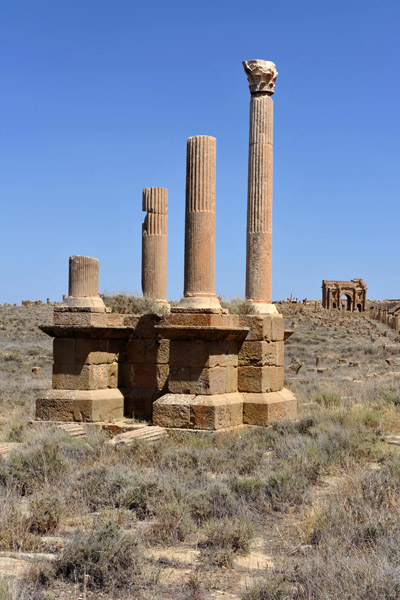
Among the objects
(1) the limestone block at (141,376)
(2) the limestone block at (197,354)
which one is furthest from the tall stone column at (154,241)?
(2) the limestone block at (197,354)

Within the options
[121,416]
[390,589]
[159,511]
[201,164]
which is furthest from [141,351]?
[390,589]

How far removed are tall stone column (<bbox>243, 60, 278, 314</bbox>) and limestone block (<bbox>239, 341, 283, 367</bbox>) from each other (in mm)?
855

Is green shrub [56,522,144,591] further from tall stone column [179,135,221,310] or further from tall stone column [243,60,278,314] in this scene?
tall stone column [243,60,278,314]

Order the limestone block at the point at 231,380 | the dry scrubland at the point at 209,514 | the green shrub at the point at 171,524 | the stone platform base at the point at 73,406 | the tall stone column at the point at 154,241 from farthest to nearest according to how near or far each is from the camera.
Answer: the tall stone column at the point at 154,241 < the stone platform base at the point at 73,406 < the limestone block at the point at 231,380 < the green shrub at the point at 171,524 < the dry scrubland at the point at 209,514

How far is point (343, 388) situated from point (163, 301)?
611 centimetres

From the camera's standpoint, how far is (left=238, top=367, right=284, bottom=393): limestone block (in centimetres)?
1119

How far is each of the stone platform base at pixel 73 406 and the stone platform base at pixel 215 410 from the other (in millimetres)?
1208

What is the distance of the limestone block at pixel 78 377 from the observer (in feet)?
37.1

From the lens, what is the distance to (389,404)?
1277 cm

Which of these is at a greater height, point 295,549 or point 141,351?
point 141,351

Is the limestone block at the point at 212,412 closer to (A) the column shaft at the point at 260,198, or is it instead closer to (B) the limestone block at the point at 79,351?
(B) the limestone block at the point at 79,351

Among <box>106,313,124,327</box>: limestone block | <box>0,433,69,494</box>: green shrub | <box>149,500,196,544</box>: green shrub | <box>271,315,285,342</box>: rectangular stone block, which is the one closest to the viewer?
<box>149,500,196,544</box>: green shrub

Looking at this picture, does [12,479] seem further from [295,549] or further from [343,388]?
[343,388]

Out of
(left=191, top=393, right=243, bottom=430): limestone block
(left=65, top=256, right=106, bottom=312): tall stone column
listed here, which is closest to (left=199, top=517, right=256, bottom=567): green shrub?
(left=191, top=393, right=243, bottom=430): limestone block
